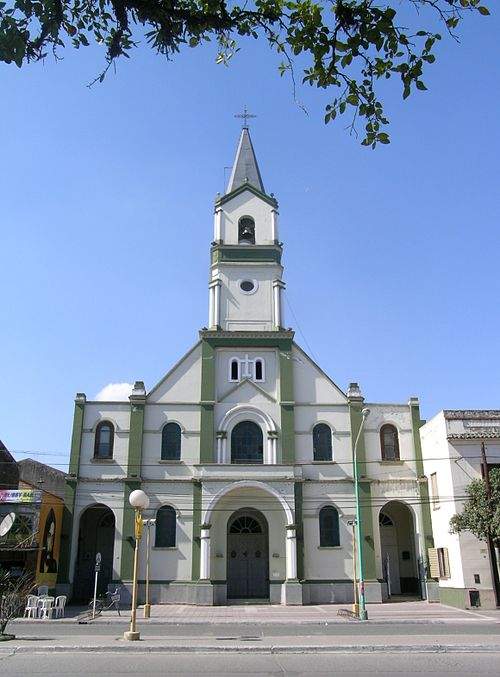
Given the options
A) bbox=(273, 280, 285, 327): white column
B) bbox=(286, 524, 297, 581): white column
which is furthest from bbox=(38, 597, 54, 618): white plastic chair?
bbox=(273, 280, 285, 327): white column

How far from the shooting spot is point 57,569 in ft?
99.6

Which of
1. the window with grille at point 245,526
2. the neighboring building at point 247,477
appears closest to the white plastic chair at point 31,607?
the neighboring building at point 247,477

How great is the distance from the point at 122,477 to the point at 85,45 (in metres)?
28.6

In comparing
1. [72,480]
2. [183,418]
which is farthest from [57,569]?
[183,418]

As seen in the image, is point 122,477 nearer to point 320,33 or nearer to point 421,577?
point 421,577

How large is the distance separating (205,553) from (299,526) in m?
4.79

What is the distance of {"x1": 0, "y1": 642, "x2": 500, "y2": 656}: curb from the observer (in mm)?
13688

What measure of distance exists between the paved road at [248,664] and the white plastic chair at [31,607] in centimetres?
1332

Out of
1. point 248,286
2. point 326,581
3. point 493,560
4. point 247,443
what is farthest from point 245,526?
point 248,286

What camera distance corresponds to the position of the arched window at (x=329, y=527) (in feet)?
103

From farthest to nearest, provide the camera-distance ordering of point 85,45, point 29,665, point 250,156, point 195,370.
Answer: point 250,156
point 195,370
point 29,665
point 85,45

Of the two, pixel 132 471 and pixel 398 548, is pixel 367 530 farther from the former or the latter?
pixel 132 471

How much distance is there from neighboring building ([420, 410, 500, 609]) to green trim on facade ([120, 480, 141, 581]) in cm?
1475

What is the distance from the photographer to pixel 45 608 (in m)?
24.6
